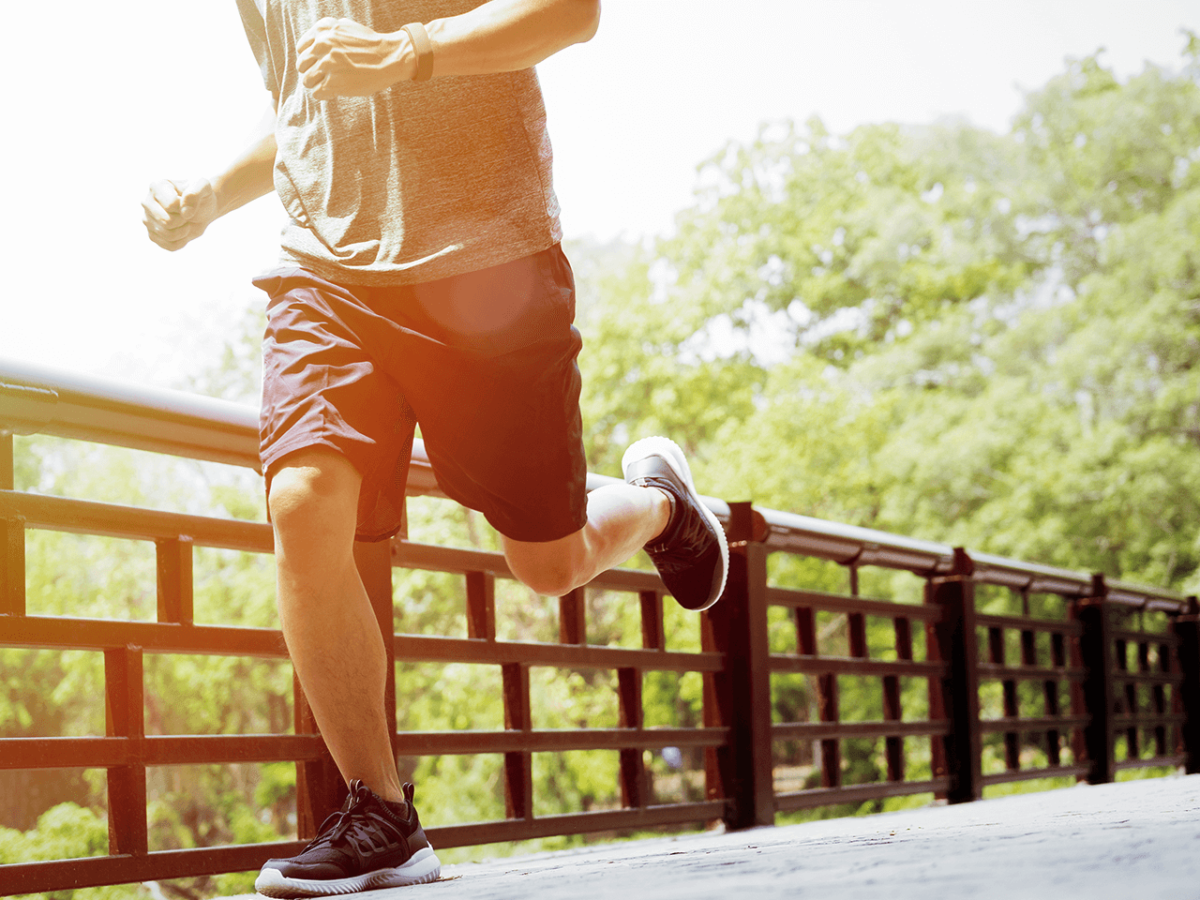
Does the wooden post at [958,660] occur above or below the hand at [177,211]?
below

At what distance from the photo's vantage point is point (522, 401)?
5.76 feet

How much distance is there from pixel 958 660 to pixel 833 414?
60.2 feet

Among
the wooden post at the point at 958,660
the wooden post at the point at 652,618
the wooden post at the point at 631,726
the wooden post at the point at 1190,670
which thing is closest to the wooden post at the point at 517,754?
the wooden post at the point at 631,726

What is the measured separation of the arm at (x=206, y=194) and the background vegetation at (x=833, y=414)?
19.0 meters

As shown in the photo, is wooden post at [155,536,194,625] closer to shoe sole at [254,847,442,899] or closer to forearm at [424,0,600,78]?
shoe sole at [254,847,442,899]

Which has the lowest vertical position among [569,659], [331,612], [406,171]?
[569,659]

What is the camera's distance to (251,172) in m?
1.99

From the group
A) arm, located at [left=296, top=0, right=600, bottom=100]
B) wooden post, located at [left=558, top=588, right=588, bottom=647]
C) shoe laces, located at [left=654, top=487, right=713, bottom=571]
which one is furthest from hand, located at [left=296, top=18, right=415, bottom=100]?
wooden post, located at [left=558, top=588, right=588, bottom=647]

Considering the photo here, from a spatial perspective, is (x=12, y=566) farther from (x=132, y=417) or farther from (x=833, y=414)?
(x=833, y=414)

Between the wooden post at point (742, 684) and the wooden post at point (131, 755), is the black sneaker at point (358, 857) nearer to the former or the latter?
the wooden post at point (131, 755)

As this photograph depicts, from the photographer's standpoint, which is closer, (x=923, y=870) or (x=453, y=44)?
(x=923, y=870)

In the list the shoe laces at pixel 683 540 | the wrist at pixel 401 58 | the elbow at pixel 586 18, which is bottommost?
the shoe laces at pixel 683 540

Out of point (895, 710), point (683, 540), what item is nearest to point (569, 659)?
point (683, 540)

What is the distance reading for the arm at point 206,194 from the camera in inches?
75.0
